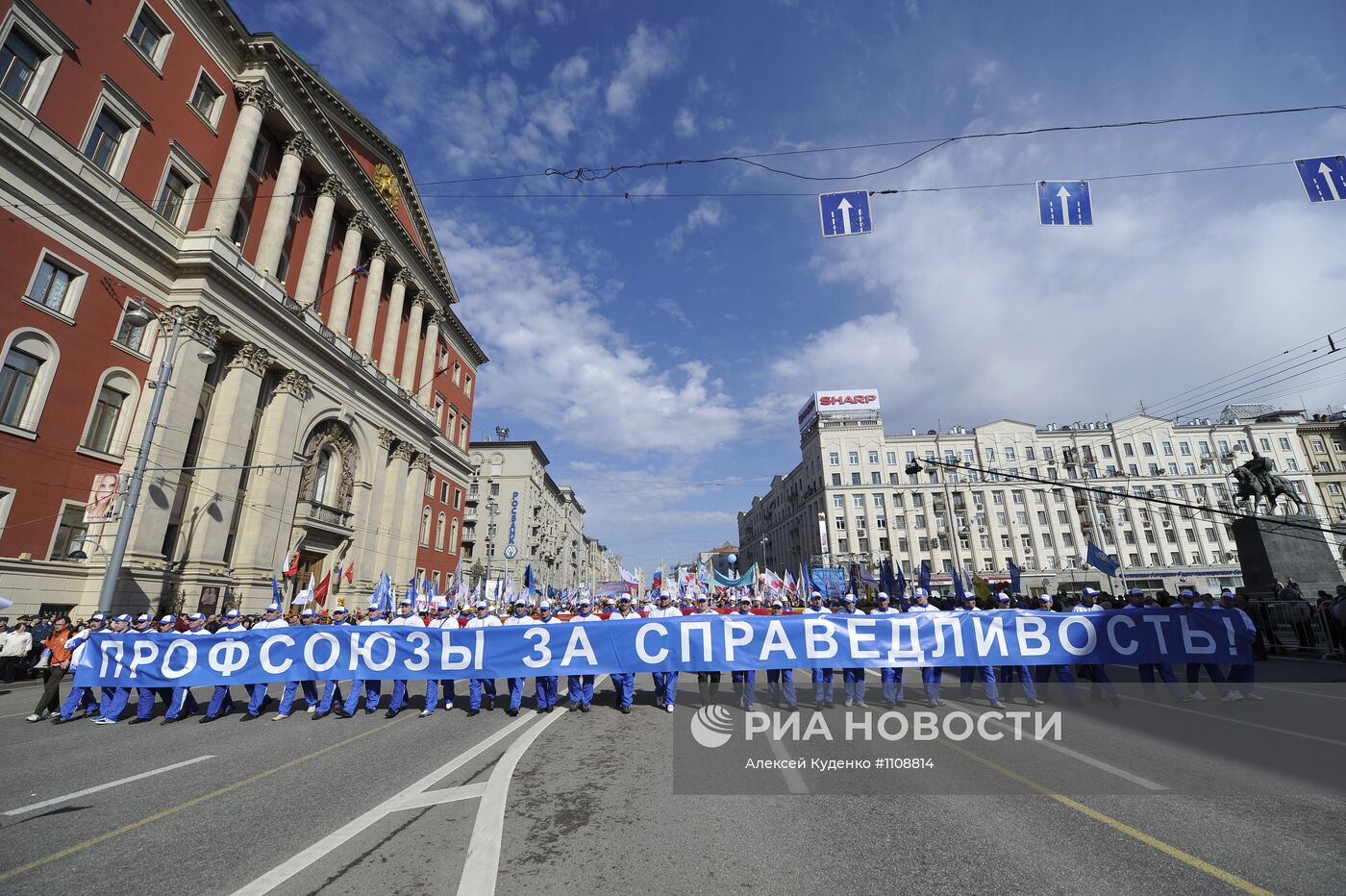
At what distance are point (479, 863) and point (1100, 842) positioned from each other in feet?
15.8

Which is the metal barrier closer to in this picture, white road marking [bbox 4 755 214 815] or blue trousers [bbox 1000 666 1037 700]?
blue trousers [bbox 1000 666 1037 700]

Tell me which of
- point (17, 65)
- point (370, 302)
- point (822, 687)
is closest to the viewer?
point (822, 687)

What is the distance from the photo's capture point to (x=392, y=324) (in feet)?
130

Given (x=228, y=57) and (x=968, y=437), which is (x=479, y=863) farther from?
(x=968, y=437)

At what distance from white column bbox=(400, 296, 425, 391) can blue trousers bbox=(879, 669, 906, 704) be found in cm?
3917

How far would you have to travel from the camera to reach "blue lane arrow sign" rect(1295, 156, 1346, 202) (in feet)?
36.0

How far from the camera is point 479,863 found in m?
4.33

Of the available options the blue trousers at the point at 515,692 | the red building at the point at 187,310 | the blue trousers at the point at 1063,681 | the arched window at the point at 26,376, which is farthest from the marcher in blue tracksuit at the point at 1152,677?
the arched window at the point at 26,376

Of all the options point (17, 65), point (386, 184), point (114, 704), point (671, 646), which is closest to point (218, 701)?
point (114, 704)

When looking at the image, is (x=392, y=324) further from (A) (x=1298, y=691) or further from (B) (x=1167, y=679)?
(A) (x=1298, y=691)

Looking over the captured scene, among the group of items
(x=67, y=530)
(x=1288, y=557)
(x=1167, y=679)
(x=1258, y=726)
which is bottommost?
(x=1258, y=726)

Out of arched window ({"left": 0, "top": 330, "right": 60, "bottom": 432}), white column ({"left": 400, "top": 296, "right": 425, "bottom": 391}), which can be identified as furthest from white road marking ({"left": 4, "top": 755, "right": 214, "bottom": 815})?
white column ({"left": 400, "top": 296, "right": 425, "bottom": 391})

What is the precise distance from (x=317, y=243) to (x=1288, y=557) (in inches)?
1765

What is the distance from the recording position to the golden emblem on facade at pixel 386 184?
3856cm
